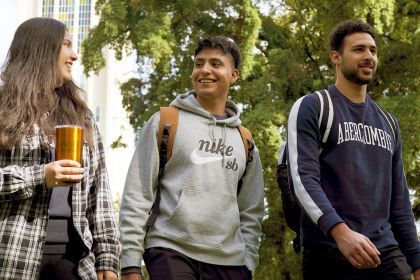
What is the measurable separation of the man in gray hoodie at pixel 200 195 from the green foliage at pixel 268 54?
8.76m

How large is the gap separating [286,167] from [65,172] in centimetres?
177

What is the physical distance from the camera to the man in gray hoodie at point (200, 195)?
163 inches

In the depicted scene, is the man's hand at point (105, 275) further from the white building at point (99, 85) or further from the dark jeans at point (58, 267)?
the white building at point (99, 85)

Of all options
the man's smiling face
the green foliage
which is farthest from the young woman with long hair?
the green foliage

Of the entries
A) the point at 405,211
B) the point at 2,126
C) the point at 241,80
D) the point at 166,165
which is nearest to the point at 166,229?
the point at 166,165

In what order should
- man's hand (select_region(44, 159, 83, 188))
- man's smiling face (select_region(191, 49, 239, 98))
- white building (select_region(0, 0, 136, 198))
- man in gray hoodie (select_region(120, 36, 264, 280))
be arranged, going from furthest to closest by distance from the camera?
white building (select_region(0, 0, 136, 198)) < man's smiling face (select_region(191, 49, 239, 98)) < man in gray hoodie (select_region(120, 36, 264, 280)) < man's hand (select_region(44, 159, 83, 188))

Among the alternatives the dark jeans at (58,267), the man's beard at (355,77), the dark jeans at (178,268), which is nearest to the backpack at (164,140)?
the dark jeans at (178,268)

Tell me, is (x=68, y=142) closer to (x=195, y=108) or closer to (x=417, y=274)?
(x=195, y=108)

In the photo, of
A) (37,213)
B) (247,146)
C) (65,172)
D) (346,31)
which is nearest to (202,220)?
(247,146)

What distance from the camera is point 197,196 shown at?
4.27 m

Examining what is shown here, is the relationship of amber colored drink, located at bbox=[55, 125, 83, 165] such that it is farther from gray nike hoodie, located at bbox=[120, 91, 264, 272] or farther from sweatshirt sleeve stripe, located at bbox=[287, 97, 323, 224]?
sweatshirt sleeve stripe, located at bbox=[287, 97, 323, 224]

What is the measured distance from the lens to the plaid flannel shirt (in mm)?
3391

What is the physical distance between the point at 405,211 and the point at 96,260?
1.83 meters

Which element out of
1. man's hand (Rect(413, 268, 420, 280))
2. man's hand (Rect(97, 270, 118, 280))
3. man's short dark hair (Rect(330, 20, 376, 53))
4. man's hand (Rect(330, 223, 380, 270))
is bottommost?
man's hand (Rect(413, 268, 420, 280))
